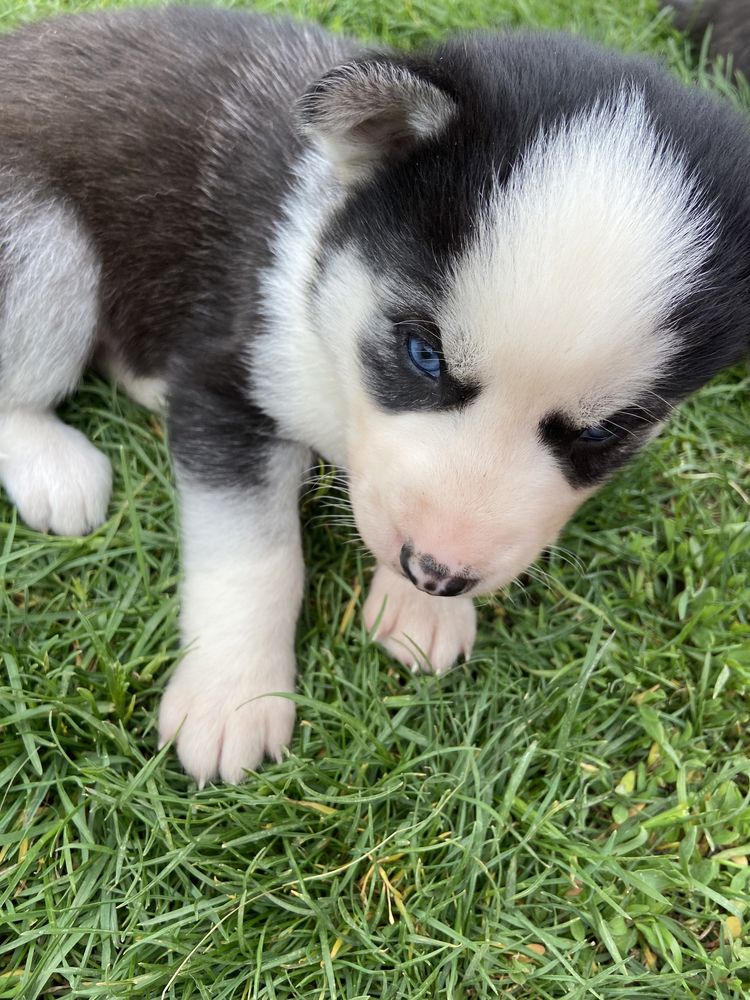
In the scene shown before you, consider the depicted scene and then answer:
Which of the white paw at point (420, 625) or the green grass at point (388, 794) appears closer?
the green grass at point (388, 794)

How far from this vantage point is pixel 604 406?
1.93m

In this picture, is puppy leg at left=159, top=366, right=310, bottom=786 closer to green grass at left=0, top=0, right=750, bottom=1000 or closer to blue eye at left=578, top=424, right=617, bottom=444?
green grass at left=0, top=0, right=750, bottom=1000

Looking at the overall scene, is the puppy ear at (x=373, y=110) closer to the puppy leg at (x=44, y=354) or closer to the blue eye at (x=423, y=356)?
the blue eye at (x=423, y=356)

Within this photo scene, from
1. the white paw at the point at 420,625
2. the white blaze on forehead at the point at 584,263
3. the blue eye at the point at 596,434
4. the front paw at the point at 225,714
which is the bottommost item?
the front paw at the point at 225,714

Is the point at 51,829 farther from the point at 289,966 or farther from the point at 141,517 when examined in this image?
the point at 141,517

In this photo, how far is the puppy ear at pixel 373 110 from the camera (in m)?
1.89

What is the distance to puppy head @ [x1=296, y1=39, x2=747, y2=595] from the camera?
1769 millimetres

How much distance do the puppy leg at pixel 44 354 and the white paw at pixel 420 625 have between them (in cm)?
105

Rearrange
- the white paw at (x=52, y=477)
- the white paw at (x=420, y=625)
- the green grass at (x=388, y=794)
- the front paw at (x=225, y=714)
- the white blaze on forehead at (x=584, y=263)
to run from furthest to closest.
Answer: the white paw at (x=52, y=477), the white paw at (x=420, y=625), the front paw at (x=225, y=714), the green grass at (x=388, y=794), the white blaze on forehead at (x=584, y=263)

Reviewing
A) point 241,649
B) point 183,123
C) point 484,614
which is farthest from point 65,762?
point 183,123

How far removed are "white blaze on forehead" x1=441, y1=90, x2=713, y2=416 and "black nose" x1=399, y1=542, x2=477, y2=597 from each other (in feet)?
→ 1.41

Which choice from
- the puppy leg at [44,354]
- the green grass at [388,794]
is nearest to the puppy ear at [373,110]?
the puppy leg at [44,354]

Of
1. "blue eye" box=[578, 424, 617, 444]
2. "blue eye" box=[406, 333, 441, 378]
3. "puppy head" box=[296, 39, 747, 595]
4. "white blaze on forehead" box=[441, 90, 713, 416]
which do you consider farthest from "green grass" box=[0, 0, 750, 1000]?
"white blaze on forehead" box=[441, 90, 713, 416]

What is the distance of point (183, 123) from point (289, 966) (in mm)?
2569
